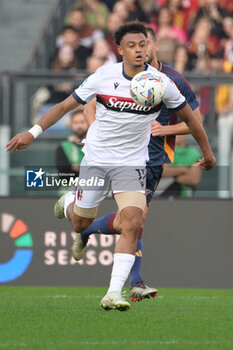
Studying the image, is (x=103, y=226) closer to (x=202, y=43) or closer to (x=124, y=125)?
(x=124, y=125)

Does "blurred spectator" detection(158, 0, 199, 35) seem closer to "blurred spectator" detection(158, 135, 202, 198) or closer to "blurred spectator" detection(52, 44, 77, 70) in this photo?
"blurred spectator" detection(52, 44, 77, 70)

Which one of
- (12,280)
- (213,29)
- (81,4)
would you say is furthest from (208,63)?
(12,280)

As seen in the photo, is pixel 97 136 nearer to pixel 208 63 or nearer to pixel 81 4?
pixel 208 63

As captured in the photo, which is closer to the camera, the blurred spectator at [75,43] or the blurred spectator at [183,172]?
the blurred spectator at [183,172]

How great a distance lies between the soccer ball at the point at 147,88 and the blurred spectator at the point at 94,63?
8069mm

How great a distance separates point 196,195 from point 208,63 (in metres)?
5.25

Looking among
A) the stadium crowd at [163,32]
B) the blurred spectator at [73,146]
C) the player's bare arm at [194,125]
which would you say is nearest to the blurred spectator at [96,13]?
the stadium crowd at [163,32]

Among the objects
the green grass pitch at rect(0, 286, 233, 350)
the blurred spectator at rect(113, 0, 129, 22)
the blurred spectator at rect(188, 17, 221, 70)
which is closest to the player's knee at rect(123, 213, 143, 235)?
the green grass pitch at rect(0, 286, 233, 350)

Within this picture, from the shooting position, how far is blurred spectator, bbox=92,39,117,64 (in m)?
15.9

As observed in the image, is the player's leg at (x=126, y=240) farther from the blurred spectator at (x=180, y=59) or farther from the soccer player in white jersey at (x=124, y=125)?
the blurred spectator at (x=180, y=59)

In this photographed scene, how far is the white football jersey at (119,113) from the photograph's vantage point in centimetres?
744

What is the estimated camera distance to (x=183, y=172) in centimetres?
1105

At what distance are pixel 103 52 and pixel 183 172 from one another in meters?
5.48

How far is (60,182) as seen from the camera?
26.3 feet
